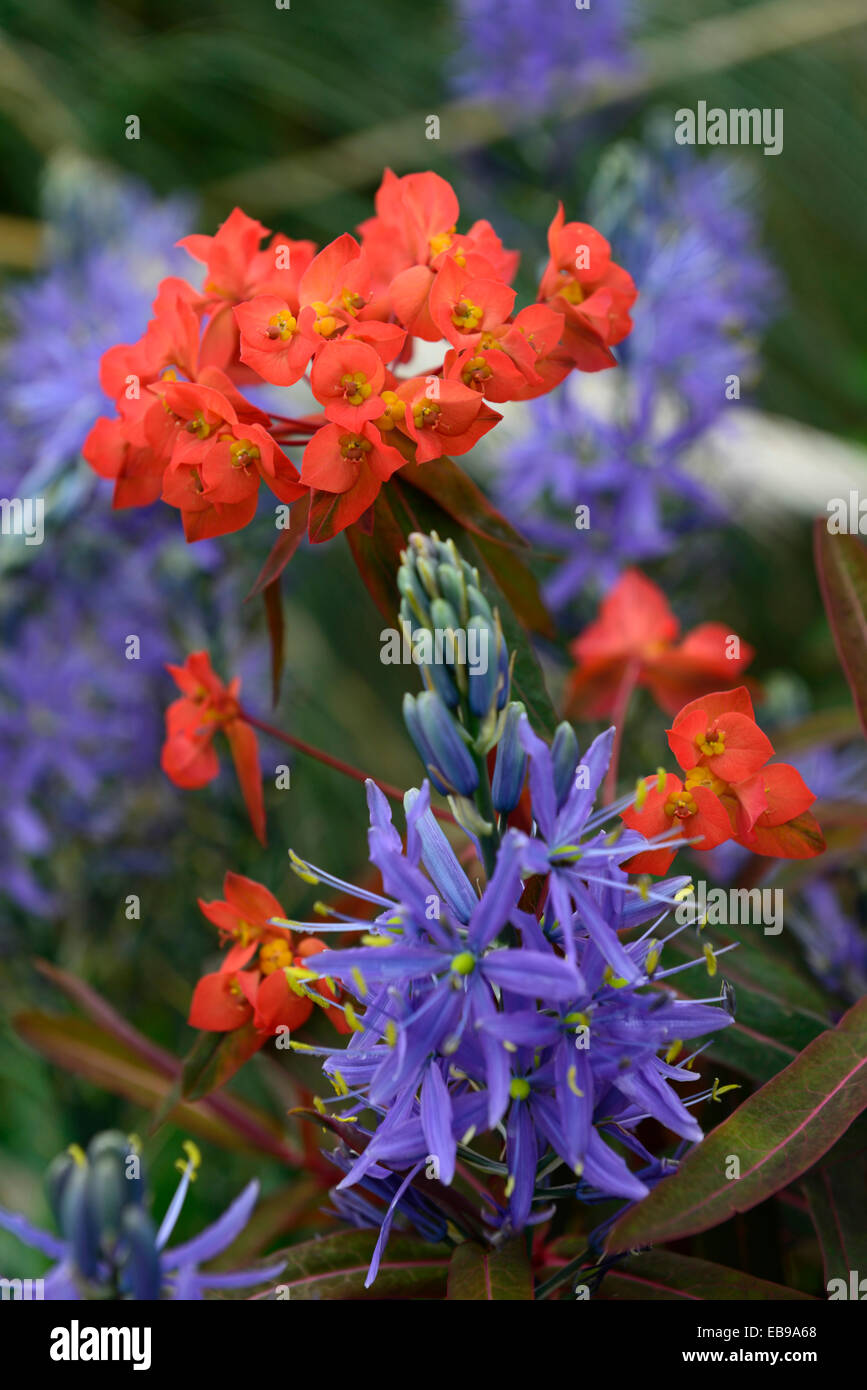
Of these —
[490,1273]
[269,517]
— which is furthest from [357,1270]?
[269,517]

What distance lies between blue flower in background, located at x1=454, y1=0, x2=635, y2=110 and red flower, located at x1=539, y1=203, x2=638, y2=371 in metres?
0.85

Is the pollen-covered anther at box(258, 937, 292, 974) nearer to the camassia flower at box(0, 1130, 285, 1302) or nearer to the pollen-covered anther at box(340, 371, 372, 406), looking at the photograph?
the camassia flower at box(0, 1130, 285, 1302)

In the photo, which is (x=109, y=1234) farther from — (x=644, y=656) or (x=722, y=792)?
(x=644, y=656)

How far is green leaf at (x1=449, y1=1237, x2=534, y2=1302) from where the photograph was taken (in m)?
0.32

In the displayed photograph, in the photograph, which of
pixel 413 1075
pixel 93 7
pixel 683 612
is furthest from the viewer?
pixel 93 7

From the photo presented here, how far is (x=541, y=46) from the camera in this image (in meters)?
1.14

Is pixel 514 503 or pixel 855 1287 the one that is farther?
pixel 514 503

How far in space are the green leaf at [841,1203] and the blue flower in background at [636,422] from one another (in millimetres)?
466

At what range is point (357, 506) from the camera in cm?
35

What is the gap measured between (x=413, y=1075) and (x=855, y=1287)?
0.57 ft

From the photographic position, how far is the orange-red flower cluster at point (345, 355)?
1.11 ft

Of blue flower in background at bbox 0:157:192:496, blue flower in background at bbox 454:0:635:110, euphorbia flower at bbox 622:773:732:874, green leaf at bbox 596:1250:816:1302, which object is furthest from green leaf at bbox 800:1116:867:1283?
blue flower in background at bbox 454:0:635:110

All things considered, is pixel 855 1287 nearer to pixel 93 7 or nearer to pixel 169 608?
pixel 169 608
